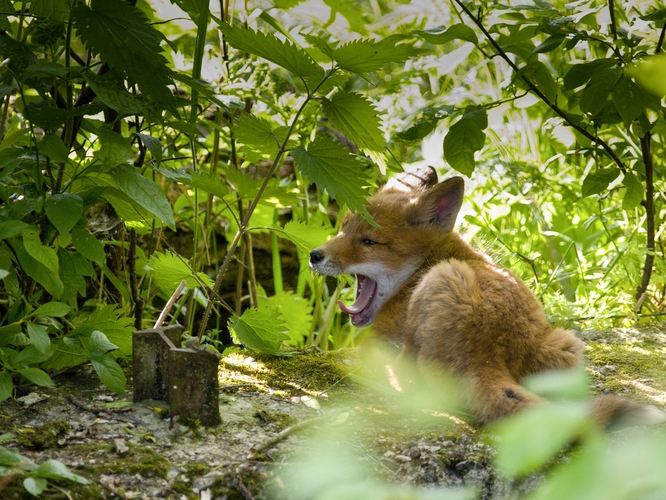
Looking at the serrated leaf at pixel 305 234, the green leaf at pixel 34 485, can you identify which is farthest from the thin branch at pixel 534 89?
the green leaf at pixel 34 485

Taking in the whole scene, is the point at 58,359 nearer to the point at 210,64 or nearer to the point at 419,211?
the point at 419,211

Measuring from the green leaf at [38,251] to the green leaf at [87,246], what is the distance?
0.67 feet

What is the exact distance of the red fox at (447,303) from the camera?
2.38 meters

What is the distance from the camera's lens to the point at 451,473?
2.04m

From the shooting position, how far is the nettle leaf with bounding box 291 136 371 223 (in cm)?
227

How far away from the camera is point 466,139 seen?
3.02 metres

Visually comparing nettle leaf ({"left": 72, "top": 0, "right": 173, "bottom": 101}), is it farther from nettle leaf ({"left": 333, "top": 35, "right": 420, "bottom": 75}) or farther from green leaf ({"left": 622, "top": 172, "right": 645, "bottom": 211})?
green leaf ({"left": 622, "top": 172, "right": 645, "bottom": 211})

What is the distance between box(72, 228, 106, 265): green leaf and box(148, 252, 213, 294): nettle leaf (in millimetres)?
377

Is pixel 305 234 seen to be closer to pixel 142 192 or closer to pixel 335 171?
pixel 335 171

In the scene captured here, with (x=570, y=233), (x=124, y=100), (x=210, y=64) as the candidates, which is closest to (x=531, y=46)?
(x=210, y=64)

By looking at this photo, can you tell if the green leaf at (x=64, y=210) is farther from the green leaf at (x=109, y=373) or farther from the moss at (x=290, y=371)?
the moss at (x=290, y=371)

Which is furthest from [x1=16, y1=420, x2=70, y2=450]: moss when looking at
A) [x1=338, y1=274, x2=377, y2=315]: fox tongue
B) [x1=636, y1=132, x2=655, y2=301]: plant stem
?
[x1=636, y1=132, x2=655, y2=301]: plant stem

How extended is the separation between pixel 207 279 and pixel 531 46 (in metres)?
1.95

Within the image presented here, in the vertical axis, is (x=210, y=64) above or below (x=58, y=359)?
above
